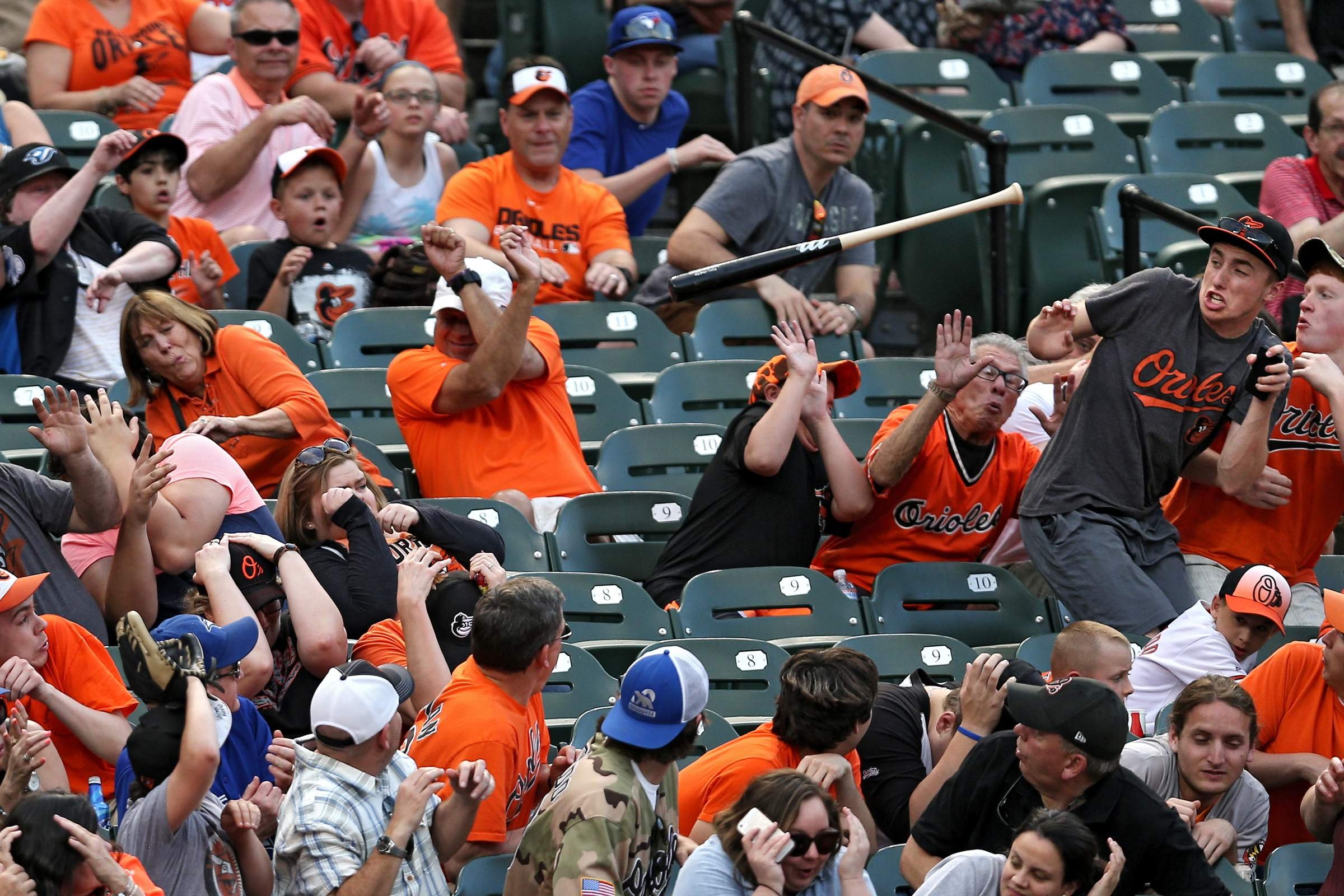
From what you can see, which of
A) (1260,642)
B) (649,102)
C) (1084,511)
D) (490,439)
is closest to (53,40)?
(649,102)

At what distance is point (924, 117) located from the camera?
7801 millimetres

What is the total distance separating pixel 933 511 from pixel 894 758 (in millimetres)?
1523

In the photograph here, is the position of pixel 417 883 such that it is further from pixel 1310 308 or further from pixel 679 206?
pixel 679 206

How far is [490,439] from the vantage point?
6152 millimetres

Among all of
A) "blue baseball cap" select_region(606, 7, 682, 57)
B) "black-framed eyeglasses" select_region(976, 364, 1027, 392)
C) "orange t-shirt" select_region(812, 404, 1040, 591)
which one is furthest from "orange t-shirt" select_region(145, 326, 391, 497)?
"blue baseball cap" select_region(606, 7, 682, 57)

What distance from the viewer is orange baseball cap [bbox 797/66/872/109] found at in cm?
707

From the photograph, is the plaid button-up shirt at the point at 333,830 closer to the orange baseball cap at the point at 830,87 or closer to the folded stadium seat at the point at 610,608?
the folded stadium seat at the point at 610,608

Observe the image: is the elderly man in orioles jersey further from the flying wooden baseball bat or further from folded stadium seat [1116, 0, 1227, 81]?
folded stadium seat [1116, 0, 1227, 81]

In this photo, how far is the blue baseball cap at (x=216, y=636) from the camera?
3.82 m

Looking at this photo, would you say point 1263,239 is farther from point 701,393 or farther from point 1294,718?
point 701,393

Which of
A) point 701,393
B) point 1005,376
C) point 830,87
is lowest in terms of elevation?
point 701,393

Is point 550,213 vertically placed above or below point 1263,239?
below

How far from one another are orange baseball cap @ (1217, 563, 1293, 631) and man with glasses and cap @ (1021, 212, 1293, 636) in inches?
19.5

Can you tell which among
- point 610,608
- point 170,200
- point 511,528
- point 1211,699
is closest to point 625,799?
point 1211,699
